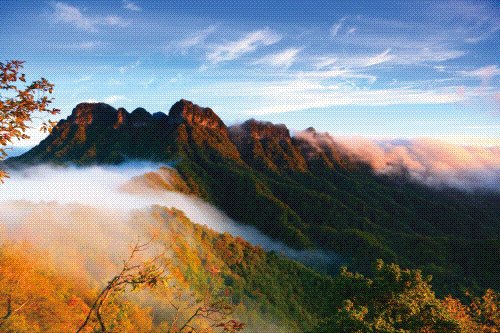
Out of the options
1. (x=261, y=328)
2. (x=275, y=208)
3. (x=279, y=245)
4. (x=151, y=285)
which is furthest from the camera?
(x=275, y=208)

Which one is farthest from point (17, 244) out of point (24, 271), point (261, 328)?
point (261, 328)

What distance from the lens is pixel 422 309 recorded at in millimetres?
25375

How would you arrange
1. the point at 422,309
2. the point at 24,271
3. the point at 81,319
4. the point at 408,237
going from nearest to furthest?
1. the point at 81,319
2. the point at 422,309
3. the point at 24,271
4. the point at 408,237

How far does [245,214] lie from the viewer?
19362 cm

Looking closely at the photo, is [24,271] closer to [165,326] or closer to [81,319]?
[81,319]

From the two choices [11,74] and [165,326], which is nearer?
[11,74]

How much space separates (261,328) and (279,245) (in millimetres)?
104417

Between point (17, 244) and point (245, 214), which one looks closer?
point (17, 244)

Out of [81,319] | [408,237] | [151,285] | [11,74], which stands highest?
[11,74]

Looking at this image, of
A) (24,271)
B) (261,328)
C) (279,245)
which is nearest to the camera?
(24,271)

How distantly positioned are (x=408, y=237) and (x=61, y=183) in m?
213

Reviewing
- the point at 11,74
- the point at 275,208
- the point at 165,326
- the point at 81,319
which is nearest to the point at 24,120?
the point at 11,74

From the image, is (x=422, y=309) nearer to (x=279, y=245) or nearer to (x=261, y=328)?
(x=261, y=328)

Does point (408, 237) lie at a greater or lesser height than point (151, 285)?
lesser
